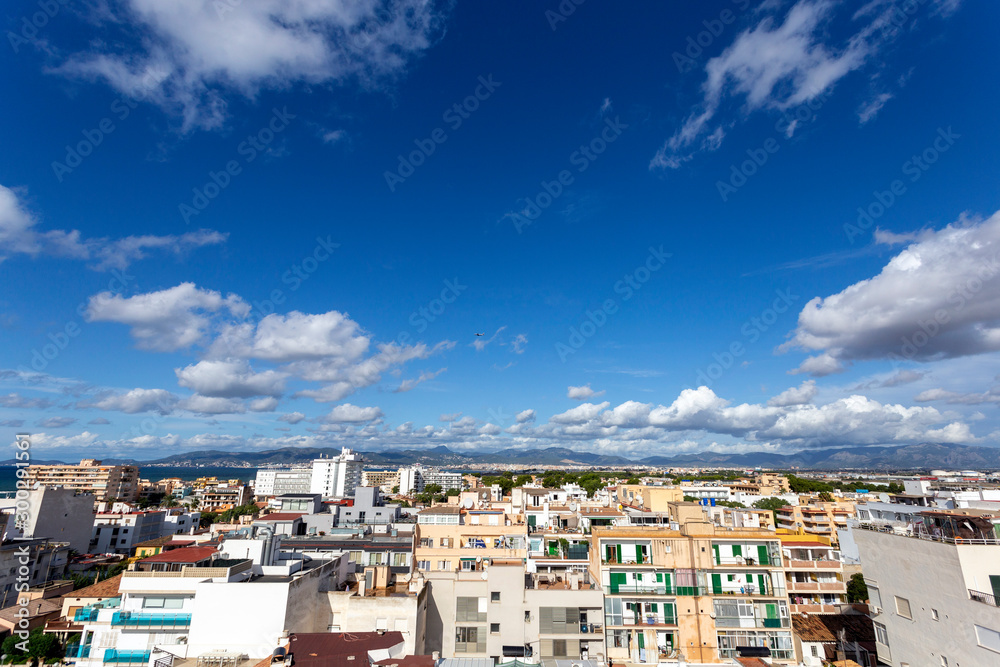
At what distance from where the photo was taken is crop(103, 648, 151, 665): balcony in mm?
24484

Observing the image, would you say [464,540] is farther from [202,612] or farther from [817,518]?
[817,518]

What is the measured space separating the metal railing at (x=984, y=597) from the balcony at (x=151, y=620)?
111 ft

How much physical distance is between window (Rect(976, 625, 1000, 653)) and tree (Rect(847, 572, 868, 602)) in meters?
21.9

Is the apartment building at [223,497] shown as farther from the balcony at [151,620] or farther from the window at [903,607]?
the window at [903,607]

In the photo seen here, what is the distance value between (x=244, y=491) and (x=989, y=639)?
18717 cm

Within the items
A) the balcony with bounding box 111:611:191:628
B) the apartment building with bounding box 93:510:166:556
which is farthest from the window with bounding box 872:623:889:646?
→ the apartment building with bounding box 93:510:166:556

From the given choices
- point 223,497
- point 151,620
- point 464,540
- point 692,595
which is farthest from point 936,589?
point 223,497

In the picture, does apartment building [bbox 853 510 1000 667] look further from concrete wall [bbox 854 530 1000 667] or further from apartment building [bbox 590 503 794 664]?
apartment building [bbox 590 503 794 664]

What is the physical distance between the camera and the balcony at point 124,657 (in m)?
24.5

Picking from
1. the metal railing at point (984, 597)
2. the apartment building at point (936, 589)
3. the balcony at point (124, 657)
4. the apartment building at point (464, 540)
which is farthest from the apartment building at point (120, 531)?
the metal railing at point (984, 597)

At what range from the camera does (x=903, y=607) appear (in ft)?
77.6

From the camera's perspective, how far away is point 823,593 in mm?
37500

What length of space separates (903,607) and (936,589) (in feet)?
8.93

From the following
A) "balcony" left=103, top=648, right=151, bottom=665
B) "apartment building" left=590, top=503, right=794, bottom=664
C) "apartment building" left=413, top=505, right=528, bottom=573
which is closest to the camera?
"balcony" left=103, top=648, right=151, bottom=665
